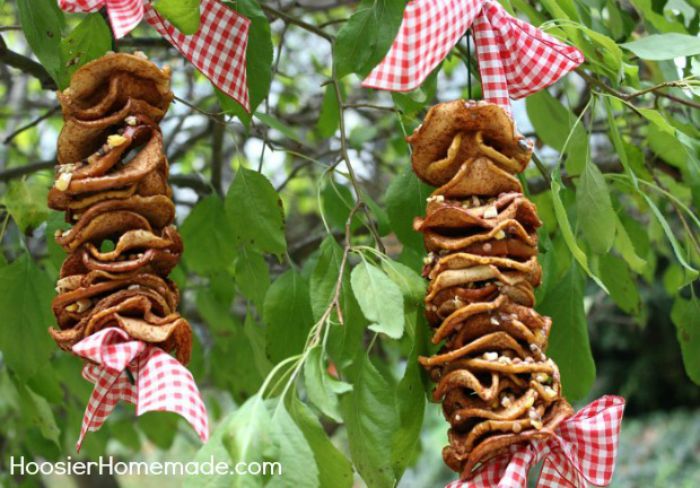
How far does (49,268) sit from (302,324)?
20.0 inches

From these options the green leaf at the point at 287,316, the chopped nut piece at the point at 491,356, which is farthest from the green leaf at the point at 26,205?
the chopped nut piece at the point at 491,356

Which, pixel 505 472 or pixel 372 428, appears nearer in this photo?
pixel 505 472

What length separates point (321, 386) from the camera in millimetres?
631

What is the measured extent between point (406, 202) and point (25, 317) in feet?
1.42

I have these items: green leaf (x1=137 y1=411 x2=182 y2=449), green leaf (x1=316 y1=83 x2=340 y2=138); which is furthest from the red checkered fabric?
green leaf (x1=137 y1=411 x2=182 y2=449)

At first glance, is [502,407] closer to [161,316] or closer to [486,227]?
[486,227]

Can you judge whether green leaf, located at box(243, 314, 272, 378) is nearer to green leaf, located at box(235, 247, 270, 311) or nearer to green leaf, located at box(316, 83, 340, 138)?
green leaf, located at box(235, 247, 270, 311)

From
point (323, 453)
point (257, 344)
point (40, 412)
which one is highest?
point (323, 453)

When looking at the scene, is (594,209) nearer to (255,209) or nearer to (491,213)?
(491,213)

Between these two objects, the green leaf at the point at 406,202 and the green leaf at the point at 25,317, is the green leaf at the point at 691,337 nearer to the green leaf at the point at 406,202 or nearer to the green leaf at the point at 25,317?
the green leaf at the point at 406,202

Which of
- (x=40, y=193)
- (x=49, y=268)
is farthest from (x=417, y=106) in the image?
(x=49, y=268)

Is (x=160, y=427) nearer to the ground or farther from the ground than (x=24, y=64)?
nearer to the ground

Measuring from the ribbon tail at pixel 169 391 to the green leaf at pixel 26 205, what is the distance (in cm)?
50

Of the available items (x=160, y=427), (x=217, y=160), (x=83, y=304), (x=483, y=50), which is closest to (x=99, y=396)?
(x=83, y=304)
